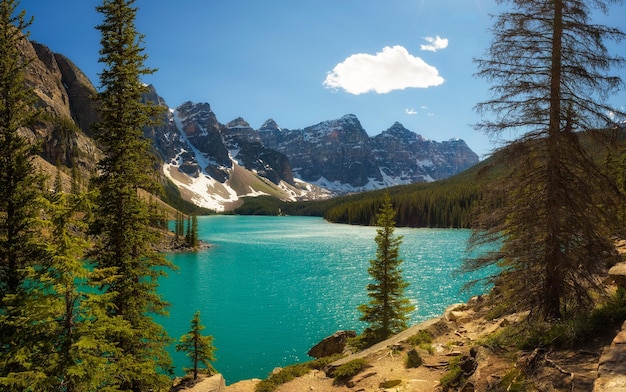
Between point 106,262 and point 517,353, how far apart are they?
49.4 ft

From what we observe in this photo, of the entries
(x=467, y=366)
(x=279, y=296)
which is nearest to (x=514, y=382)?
(x=467, y=366)

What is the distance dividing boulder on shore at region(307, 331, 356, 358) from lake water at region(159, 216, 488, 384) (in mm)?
1333

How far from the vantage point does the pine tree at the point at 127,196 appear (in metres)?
14.2

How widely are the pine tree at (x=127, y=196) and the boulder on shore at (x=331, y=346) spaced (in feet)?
51.5

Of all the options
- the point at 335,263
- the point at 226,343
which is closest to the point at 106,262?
the point at 226,343

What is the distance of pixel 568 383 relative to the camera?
→ 802 cm

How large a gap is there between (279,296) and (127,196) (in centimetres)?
3734

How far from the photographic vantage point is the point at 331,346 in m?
28.5

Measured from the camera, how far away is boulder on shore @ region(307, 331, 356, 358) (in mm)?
28156

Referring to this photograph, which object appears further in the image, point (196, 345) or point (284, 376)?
point (196, 345)

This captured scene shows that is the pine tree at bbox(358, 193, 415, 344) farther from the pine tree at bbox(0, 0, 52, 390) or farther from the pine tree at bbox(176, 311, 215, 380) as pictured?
the pine tree at bbox(0, 0, 52, 390)

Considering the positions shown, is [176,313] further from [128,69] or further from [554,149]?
[554,149]

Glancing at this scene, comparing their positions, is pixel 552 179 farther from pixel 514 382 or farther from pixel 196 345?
pixel 196 345

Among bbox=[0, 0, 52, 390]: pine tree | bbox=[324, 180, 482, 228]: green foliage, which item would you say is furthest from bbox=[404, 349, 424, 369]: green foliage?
bbox=[324, 180, 482, 228]: green foliage
